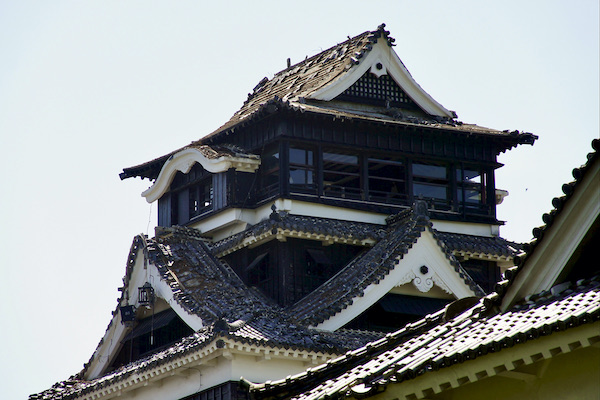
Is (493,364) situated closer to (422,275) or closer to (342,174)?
(422,275)

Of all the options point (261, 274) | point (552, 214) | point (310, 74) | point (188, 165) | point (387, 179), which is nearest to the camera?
point (552, 214)

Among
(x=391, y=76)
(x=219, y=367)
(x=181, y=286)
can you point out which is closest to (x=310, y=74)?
(x=391, y=76)

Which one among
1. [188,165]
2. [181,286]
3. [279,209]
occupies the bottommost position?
[181,286]

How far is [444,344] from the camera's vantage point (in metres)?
13.5

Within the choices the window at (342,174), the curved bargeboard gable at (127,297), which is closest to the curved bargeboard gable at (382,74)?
the window at (342,174)

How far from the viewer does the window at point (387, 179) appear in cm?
3378

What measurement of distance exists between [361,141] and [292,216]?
3.54m

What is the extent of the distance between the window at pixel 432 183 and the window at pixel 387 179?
419 millimetres

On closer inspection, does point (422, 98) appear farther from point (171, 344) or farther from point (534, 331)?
point (534, 331)

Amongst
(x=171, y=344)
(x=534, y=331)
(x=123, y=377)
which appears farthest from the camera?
(x=171, y=344)

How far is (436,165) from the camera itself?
34.6 metres

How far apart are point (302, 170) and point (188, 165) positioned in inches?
153

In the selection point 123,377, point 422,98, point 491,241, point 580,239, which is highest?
point 422,98

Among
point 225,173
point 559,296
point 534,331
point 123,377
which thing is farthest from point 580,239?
point 225,173
